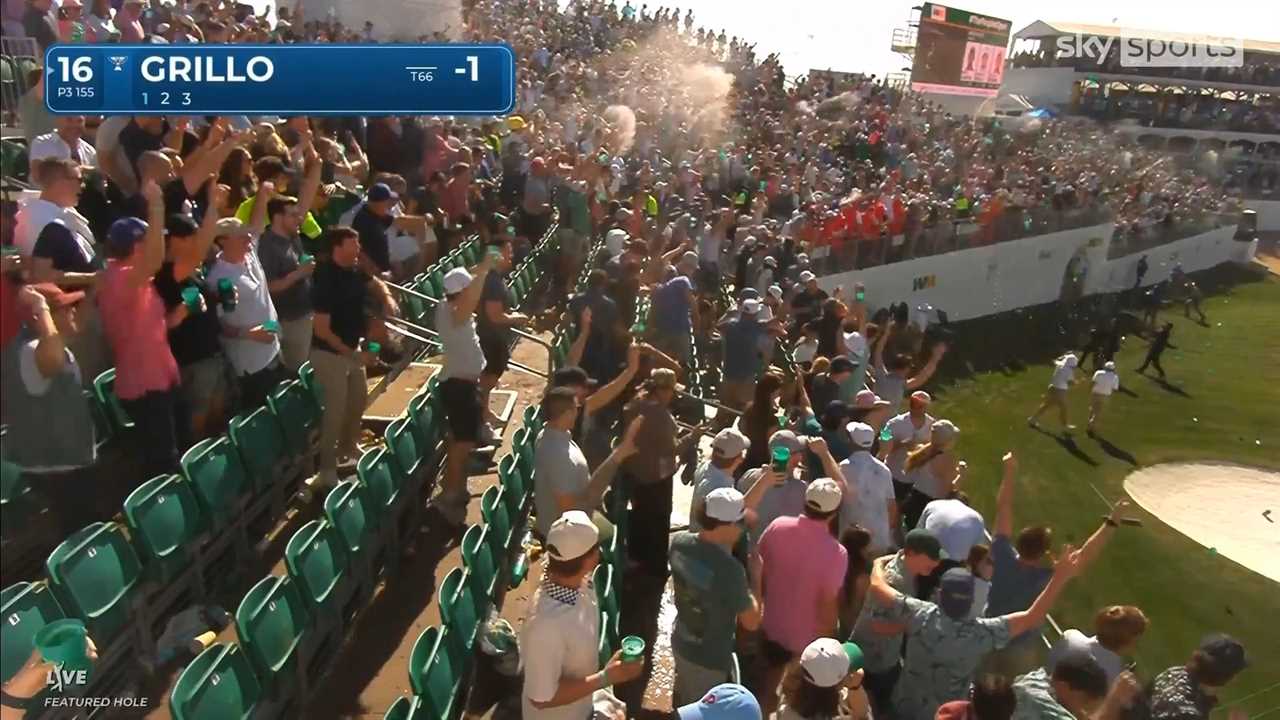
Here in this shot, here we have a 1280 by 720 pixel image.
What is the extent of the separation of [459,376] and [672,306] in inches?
112

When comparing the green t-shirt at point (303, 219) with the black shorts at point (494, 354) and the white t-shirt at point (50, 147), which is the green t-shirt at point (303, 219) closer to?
the white t-shirt at point (50, 147)

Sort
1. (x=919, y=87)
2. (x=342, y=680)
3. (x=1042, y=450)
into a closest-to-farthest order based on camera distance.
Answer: (x=342, y=680) → (x=1042, y=450) → (x=919, y=87)

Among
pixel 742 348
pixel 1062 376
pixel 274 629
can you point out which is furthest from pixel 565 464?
pixel 1062 376

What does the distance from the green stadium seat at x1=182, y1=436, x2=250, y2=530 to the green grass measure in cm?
851

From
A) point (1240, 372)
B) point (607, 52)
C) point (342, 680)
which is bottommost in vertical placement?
point (1240, 372)

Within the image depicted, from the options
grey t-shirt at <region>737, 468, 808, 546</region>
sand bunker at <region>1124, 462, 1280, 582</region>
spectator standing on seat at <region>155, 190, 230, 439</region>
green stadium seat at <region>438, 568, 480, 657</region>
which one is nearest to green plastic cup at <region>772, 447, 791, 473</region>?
grey t-shirt at <region>737, 468, 808, 546</region>

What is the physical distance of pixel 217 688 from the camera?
3.36m

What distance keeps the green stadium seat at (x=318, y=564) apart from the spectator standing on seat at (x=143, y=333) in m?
0.92

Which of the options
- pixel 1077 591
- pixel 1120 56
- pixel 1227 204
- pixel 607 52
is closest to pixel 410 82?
pixel 1077 591

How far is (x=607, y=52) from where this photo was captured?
851 inches

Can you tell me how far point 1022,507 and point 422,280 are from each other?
357 inches

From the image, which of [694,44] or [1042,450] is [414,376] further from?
[694,44]

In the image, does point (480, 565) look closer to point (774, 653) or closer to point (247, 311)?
point (774, 653)
